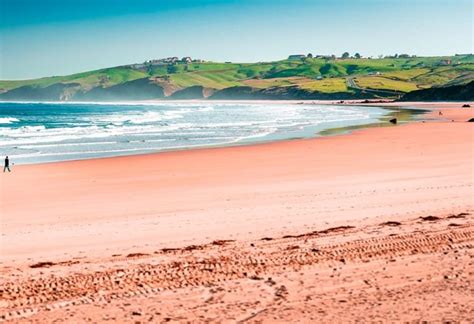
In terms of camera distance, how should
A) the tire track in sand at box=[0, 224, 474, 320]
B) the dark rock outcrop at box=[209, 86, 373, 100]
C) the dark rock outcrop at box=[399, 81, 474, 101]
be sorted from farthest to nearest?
the dark rock outcrop at box=[209, 86, 373, 100], the dark rock outcrop at box=[399, 81, 474, 101], the tire track in sand at box=[0, 224, 474, 320]

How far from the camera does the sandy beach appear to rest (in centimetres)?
788

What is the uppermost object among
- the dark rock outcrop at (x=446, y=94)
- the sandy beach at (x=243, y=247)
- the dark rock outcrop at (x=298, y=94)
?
the dark rock outcrop at (x=298, y=94)

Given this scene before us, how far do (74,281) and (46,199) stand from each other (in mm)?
10100

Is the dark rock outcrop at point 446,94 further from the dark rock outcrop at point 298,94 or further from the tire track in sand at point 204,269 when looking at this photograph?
the tire track in sand at point 204,269

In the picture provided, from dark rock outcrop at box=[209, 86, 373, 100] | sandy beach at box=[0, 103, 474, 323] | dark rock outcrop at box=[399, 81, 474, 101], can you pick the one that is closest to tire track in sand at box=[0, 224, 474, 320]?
sandy beach at box=[0, 103, 474, 323]

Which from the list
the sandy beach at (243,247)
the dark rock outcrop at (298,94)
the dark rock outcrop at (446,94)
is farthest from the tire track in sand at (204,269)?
the dark rock outcrop at (298,94)

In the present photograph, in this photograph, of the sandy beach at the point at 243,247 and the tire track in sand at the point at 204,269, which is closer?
the sandy beach at the point at 243,247

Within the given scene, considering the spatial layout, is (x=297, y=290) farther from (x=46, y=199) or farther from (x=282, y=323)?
(x=46, y=199)

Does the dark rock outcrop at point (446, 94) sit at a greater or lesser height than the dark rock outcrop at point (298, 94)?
lesser

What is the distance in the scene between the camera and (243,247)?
11.0 m

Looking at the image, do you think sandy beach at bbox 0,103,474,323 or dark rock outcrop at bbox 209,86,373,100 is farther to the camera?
dark rock outcrop at bbox 209,86,373,100

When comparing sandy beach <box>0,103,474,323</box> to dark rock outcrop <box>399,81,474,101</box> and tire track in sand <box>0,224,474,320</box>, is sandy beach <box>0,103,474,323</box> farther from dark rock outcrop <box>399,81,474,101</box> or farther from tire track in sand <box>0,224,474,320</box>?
dark rock outcrop <box>399,81,474,101</box>

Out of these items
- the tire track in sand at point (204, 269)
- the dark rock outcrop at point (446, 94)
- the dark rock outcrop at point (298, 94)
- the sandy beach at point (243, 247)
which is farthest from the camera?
the dark rock outcrop at point (298, 94)

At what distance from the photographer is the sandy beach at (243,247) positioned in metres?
7.88
